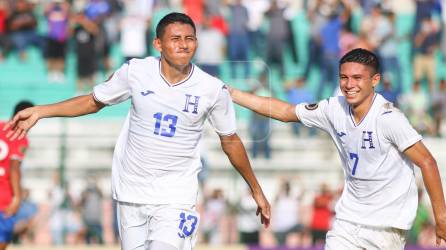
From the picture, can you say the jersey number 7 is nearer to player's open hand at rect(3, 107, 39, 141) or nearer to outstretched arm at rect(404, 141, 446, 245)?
outstretched arm at rect(404, 141, 446, 245)

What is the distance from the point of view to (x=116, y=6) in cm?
1964

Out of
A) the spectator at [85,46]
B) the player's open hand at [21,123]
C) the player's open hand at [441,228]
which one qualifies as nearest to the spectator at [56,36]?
the spectator at [85,46]

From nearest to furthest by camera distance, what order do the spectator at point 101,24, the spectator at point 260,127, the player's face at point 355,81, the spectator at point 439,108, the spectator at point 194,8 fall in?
the player's face at point 355,81, the spectator at point 260,127, the spectator at point 439,108, the spectator at point 101,24, the spectator at point 194,8

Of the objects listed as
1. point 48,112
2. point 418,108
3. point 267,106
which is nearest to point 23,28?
point 418,108

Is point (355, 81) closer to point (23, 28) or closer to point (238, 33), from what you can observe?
point (238, 33)

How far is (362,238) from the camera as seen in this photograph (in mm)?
8273

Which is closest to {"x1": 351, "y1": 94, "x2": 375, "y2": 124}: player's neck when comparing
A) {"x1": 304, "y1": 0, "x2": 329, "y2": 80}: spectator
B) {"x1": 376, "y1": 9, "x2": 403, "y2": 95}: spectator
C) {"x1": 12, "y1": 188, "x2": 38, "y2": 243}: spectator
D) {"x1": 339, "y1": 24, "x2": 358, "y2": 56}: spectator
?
{"x1": 12, "y1": 188, "x2": 38, "y2": 243}: spectator

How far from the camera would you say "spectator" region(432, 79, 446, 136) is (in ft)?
59.2

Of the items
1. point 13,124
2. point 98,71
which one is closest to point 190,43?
point 13,124

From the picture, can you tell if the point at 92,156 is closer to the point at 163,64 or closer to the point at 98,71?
the point at 98,71

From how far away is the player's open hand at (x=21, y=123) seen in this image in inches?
314

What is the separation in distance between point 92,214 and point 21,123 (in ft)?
25.5

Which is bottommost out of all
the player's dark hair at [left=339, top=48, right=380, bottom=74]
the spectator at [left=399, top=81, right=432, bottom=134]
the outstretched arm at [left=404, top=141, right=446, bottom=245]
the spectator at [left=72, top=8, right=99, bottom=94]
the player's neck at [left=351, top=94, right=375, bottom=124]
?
the outstretched arm at [left=404, top=141, right=446, bottom=245]

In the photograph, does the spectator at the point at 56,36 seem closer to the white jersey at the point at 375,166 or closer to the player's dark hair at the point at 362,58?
the white jersey at the point at 375,166
